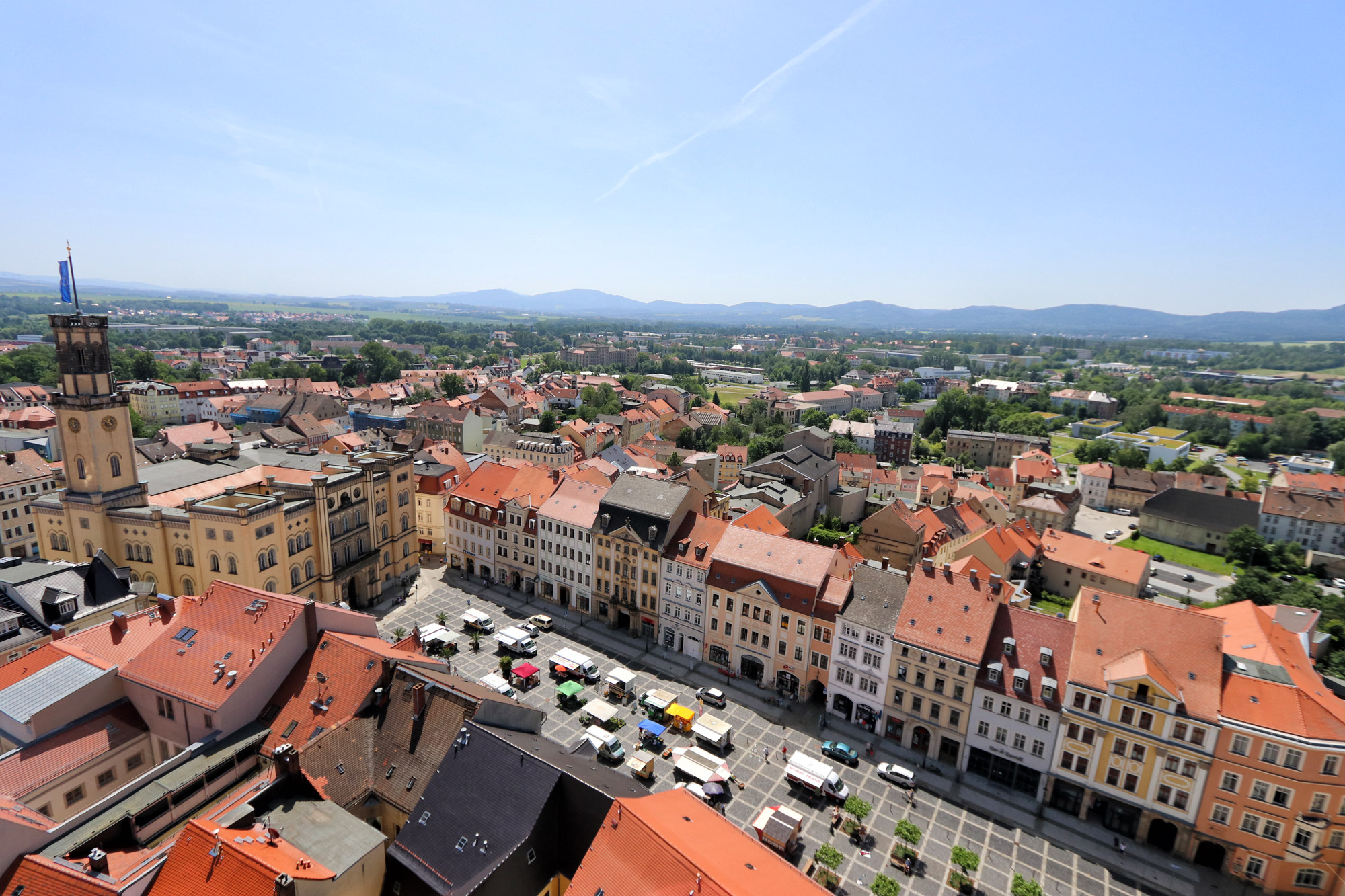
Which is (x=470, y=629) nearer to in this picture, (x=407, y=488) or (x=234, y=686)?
(x=407, y=488)

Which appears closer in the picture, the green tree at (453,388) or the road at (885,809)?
the road at (885,809)

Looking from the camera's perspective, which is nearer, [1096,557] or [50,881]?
[50,881]

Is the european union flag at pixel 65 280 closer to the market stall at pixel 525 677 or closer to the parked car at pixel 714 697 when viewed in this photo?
the market stall at pixel 525 677

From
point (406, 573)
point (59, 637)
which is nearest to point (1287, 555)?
point (406, 573)

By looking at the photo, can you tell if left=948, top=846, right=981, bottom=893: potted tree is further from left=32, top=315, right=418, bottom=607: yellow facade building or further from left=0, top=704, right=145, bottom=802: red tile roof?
left=32, top=315, right=418, bottom=607: yellow facade building

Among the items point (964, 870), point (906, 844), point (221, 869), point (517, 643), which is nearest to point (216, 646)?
point (221, 869)

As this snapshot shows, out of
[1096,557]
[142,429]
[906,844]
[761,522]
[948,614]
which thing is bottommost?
[906,844]

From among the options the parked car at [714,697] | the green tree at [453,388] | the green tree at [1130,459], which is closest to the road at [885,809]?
the parked car at [714,697]

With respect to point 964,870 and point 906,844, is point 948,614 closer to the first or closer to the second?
point 906,844
